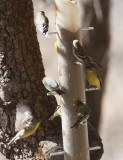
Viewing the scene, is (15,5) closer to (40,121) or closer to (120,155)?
(40,121)

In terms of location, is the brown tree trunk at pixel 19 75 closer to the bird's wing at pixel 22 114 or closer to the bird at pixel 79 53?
the bird's wing at pixel 22 114

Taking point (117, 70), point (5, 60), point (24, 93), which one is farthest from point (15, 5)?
point (117, 70)

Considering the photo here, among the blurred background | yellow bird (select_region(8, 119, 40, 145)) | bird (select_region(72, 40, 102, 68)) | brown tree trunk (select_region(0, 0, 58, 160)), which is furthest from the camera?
the blurred background

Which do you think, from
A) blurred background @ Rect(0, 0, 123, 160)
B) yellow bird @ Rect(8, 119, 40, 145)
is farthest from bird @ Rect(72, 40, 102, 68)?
blurred background @ Rect(0, 0, 123, 160)

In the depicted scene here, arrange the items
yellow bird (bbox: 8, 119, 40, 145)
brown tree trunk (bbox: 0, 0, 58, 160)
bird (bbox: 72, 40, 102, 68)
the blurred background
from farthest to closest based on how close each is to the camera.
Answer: the blurred background, brown tree trunk (bbox: 0, 0, 58, 160), yellow bird (bbox: 8, 119, 40, 145), bird (bbox: 72, 40, 102, 68)

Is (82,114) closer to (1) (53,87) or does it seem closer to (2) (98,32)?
(1) (53,87)

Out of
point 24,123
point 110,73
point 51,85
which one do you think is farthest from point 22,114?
point 110,73

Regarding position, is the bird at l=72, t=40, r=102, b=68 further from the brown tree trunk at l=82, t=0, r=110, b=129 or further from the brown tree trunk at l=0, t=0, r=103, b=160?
the brown tree trunk at l=82, t=0, r=110, b=129
